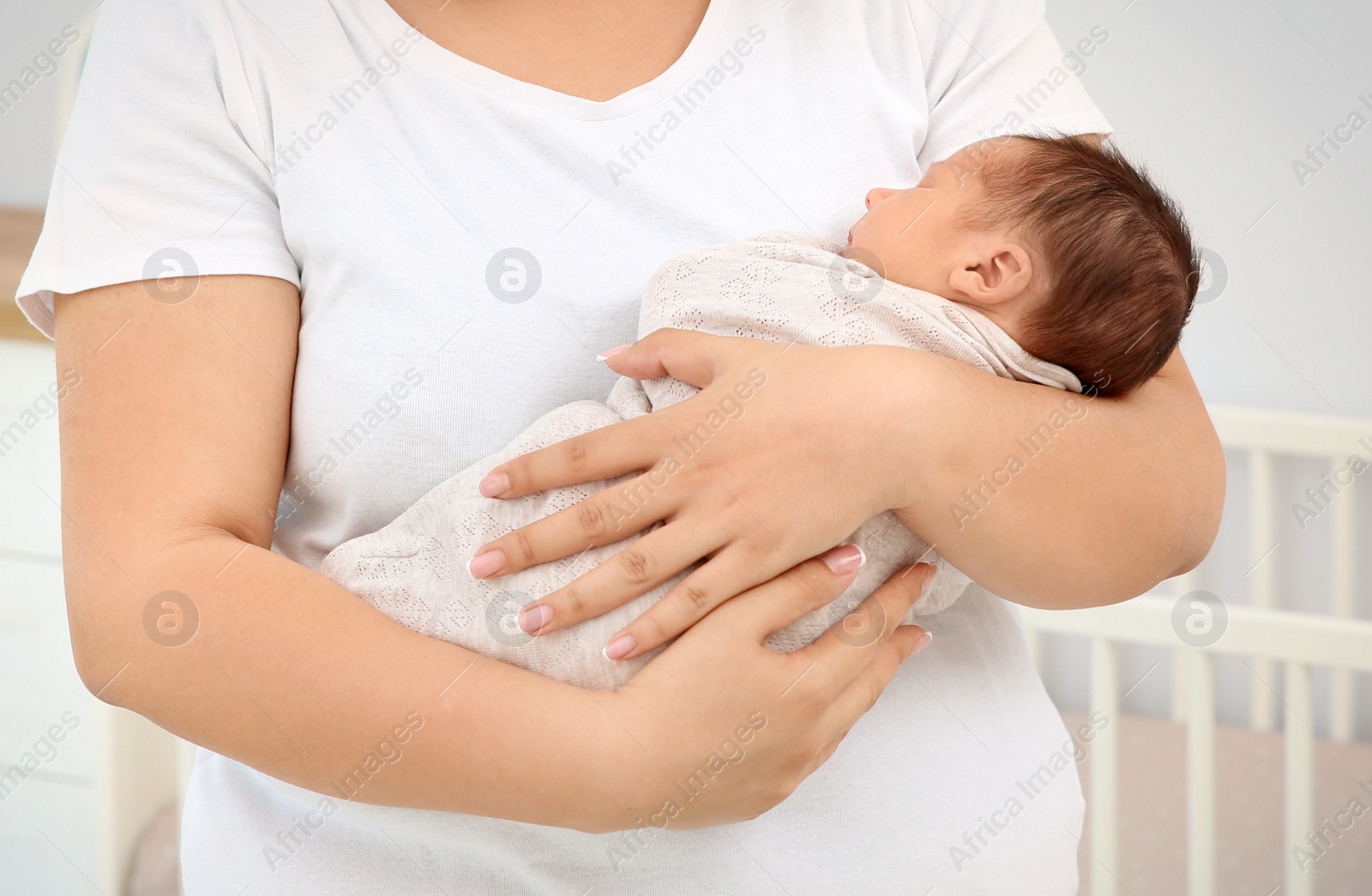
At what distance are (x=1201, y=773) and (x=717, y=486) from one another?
45.2 inches

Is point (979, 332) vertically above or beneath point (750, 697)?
above

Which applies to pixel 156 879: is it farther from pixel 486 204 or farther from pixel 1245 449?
pixel 1245 449

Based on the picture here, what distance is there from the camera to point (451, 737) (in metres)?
0.57

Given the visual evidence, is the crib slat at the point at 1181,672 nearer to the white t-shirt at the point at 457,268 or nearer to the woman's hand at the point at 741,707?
the white t-shirt at the point at 457,268

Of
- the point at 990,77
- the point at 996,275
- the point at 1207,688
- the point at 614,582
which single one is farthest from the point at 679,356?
the point at 1207,688

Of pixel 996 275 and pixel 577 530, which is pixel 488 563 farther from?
pixel 996 275

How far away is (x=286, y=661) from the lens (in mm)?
568

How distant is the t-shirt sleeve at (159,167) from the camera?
62cm

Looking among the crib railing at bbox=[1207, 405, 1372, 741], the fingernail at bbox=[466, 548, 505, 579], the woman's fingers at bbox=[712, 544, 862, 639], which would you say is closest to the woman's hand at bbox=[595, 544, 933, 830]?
the woman's fingers at bbox=[712, 544, 862, 639]

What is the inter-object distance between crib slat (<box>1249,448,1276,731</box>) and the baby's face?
1190 millimetres

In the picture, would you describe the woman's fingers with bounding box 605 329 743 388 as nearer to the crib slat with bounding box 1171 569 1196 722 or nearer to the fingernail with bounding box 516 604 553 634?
the fingernail with bounding box 516 604 553 634

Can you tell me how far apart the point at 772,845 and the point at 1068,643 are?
149 centimetres

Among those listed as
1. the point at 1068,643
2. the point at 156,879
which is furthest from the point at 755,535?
the point at 1068,643

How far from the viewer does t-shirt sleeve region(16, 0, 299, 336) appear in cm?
62
